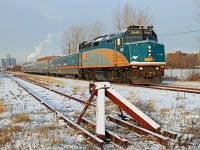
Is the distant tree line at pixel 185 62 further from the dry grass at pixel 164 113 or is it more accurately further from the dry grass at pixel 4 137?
the dry grass at pixel 4 137

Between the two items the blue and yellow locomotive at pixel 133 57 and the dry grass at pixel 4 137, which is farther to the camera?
the blue and yellow locomotive at pixel 133 57

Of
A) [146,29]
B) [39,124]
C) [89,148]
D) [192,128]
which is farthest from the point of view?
[146,29]

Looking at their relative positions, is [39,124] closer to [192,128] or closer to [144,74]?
[192,128]

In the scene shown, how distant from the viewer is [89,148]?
14.4 feet

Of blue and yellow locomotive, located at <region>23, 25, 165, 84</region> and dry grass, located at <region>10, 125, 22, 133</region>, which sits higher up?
blue and yellow locomotive, located at <region>23, 25, 165, 84</region>

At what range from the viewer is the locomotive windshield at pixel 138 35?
58.6ft

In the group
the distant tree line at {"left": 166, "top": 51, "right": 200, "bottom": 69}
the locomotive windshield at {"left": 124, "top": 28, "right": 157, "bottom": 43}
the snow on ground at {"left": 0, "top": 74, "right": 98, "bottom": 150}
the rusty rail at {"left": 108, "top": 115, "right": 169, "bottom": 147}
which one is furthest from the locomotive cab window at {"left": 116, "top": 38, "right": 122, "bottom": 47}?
the distant tree line at {"left": 166, "top": 51, "right": 200, "bottom": 69}

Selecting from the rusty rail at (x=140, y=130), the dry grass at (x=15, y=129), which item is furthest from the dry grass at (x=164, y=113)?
the dry grass at (x=15, y=129)

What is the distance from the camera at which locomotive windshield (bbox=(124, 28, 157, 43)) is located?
58.6 ft

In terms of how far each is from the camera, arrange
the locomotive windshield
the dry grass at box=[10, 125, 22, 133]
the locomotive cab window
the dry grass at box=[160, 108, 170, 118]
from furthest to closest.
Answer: the locomotive cab window → the locomotive windshield → the dry grass at box=[160, 108, 170, 118] → the dry grass at box=[10, 125, 22, 133]

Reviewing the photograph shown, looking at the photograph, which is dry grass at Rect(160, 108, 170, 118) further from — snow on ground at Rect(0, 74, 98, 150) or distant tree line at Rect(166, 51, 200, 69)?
distant tree line at Rect(166, 51, 200, 69)

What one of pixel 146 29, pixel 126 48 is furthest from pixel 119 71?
pixel 146 29

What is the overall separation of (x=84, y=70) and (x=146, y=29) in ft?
33.1

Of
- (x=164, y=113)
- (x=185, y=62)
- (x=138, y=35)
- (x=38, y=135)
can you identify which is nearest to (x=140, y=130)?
(x=38, y=135)
